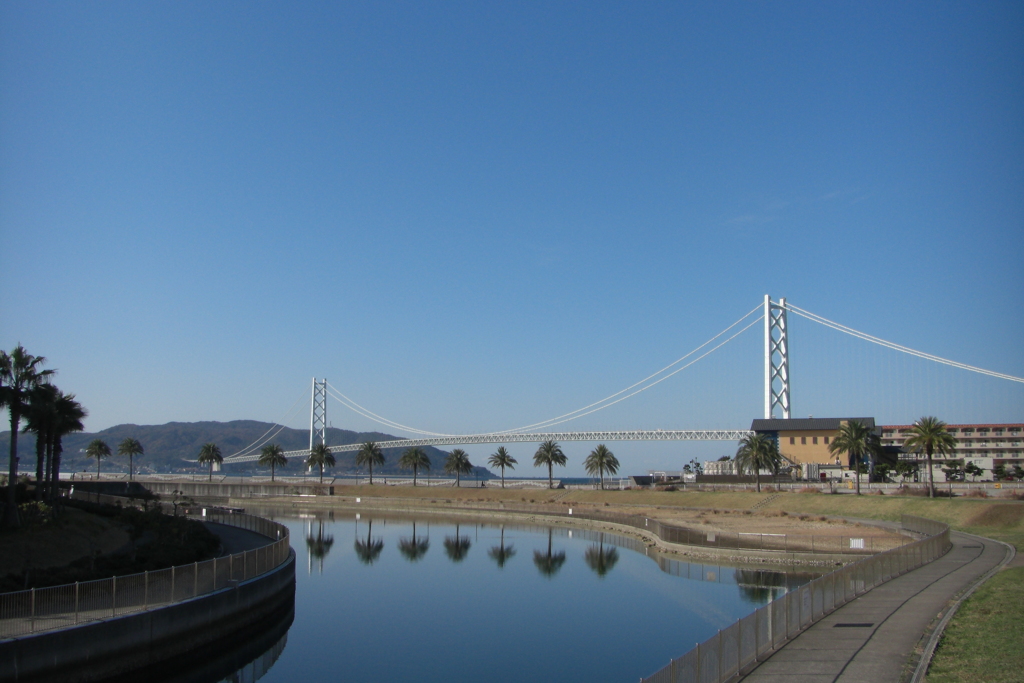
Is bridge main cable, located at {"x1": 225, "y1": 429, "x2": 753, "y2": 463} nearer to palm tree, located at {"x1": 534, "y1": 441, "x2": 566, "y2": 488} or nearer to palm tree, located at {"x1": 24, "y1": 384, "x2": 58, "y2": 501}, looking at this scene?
palm tree, located at {"x1": 534, "y1": 441, "x2": 566, "y2": 488}

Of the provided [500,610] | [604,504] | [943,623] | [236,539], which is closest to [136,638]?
[500,610]

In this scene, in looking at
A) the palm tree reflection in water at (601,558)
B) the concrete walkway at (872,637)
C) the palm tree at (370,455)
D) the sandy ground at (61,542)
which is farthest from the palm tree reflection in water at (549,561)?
the palm tree at (370,455)

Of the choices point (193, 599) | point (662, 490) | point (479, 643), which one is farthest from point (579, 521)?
point (193, 599)

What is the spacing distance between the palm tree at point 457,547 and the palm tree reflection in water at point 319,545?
8203mm

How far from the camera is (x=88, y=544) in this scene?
32.2m

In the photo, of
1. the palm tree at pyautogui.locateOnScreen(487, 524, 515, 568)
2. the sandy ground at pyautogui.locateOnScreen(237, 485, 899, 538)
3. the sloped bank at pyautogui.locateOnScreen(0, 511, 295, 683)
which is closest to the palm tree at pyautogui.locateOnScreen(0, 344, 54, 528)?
the sloped bank at pyautogui.locateOnScreen(0, 511, 295, 683)

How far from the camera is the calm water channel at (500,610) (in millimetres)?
24562

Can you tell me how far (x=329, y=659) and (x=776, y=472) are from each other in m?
68.7

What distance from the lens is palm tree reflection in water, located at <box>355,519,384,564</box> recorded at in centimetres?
5112

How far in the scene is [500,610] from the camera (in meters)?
34.0

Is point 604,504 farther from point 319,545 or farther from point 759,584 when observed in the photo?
point 759,584

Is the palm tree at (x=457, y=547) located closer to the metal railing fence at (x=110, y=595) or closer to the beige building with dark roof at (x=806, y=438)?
the metal railing fence at (x=110, y=595)

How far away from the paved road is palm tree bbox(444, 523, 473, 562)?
42.0 feet

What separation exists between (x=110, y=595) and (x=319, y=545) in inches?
1496
